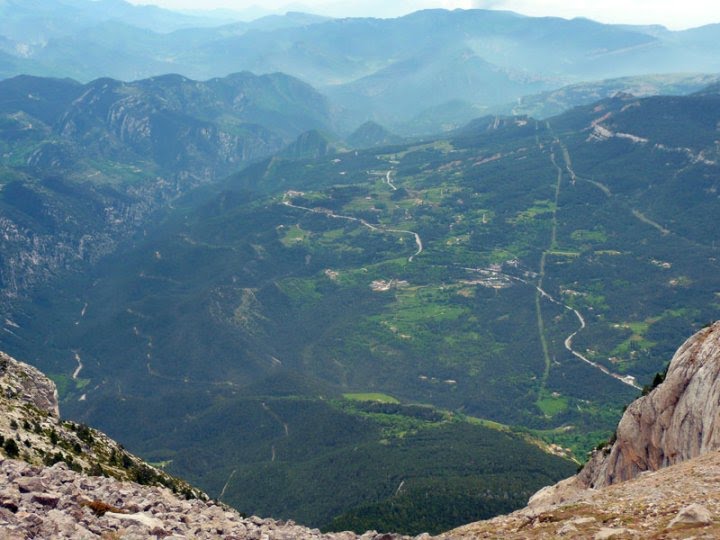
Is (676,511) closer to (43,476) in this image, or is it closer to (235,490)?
(43,476)

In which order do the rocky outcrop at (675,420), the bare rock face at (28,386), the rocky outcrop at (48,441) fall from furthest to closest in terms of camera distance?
1. the bare rock face at (28,386)
2. the rocky outcrop at (48,441)
3. the rocky outcrop at (675,420)

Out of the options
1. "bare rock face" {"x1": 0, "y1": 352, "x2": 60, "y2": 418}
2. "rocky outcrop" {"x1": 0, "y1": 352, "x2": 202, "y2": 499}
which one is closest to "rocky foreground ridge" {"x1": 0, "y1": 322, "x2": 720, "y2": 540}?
"rocky outcrop" {"x1": 0, "y1": 352, "x2": 202, "y2": 499}

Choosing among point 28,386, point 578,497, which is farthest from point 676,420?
point 28,386

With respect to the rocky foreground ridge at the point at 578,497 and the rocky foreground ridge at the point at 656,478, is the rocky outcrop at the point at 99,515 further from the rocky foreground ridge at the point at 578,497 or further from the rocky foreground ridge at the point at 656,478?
the rocky foreground ridge at the point at 656,478

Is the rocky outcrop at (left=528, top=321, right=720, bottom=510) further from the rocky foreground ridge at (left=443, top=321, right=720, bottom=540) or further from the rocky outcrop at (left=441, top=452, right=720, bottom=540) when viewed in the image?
the rocky outcrop at (left=441, top=452, right=720, bottom=540)

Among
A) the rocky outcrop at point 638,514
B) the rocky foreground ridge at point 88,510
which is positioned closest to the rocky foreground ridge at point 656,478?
the rocky outcrop at point 638,514

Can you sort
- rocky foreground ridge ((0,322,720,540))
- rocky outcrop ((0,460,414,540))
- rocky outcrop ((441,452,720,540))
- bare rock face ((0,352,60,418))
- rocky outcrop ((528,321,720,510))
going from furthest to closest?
bare rock face ((0,352,60,418)) < rocky outcrop ((528,321,720,510)) < rocky foreground ridge ((0,322,720,540)) < rocky outcrop ((441,452,720,540)) < rocky outcrop ((0,460,414,540))

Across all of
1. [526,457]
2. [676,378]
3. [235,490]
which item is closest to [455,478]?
[526,457]
